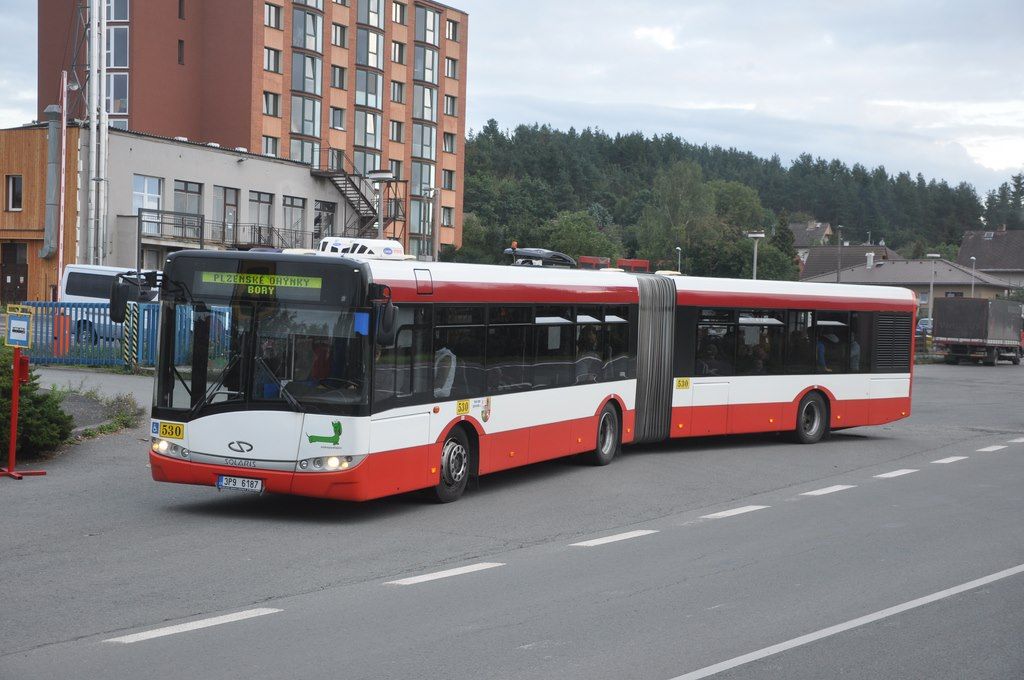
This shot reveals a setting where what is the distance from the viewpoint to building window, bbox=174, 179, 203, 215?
5378 centimetres

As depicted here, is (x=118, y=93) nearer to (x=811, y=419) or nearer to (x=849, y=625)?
(x=811, y=419)

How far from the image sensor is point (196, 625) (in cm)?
752

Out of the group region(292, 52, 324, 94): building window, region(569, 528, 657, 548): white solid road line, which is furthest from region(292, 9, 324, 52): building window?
region(569, 528, 657, 548): white solid road line

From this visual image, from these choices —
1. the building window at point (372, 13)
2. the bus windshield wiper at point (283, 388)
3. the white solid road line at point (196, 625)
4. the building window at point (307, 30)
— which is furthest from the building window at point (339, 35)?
the white solid road line at point (196, 625)

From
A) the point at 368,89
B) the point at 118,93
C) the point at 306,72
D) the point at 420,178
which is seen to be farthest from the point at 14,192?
the point at 420,178

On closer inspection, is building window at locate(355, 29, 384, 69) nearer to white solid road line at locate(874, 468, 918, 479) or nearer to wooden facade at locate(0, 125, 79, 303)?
wooden facade at locate(0, 125, 79, 303)

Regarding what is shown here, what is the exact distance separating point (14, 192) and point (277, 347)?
43028mm

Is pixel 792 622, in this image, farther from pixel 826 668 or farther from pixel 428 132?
pixel 428 132

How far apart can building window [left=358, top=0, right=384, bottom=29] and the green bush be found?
68075mm

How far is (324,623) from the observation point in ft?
25.1

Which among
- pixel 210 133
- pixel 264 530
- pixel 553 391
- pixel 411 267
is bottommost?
pixel 264 530

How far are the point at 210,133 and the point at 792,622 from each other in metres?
68.5

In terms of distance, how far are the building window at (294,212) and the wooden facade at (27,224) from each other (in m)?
13.1

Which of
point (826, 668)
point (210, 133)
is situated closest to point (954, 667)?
point (826, 668)
